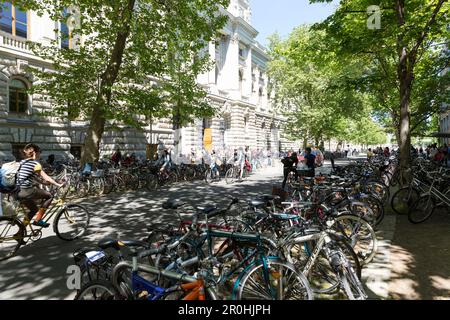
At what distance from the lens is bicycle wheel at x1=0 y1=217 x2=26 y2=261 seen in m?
5.15

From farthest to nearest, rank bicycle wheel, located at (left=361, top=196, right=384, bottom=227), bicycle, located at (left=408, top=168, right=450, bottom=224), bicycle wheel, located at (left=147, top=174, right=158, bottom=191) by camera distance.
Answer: bicycle wheel, located at (left=147, top=174, right=158, bottom=191)
bicycle, located at (left=408, top=168, right=450, bottom=224)
bicycle wheel, located at (left=361, top=196, right=384, bottom=227)

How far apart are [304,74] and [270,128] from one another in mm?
14945

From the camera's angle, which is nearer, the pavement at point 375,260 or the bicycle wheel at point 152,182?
the pavement at point 375,260

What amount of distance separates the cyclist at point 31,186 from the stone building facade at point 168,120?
10.1m

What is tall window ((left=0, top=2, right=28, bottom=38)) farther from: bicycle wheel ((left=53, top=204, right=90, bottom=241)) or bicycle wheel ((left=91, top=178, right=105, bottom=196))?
bicycle wheel ((left=53, top=204, right=90, bottom=241))

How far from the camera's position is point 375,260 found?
15.8ft

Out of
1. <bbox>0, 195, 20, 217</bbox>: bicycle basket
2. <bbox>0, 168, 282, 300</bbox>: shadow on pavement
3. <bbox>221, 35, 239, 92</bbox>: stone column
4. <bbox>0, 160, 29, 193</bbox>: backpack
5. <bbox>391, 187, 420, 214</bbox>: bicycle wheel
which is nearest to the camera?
<bbox>0, 168, 282, 300</bbox>: shadow on pavement

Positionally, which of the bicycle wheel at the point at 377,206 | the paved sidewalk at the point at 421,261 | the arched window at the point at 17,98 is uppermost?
the arched window at the point at 17,98

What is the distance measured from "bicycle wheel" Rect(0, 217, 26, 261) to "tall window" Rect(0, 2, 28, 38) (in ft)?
49.3

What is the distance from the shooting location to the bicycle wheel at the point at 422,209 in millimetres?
6996

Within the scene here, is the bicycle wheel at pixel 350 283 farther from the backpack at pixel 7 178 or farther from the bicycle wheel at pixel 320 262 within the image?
the backpack at pixel 7 178

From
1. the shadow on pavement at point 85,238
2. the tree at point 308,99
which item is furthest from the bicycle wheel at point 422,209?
the tree at point 308,99

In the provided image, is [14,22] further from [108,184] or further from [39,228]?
[39,228]

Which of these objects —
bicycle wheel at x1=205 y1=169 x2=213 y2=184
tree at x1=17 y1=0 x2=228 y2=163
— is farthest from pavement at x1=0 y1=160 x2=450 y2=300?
bicycle wheel at x1=205 y1=169 x2=213 y2=184
